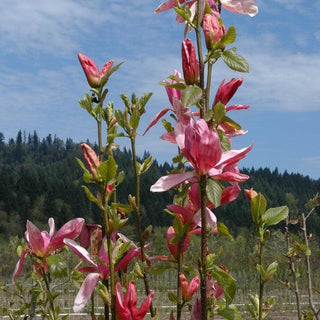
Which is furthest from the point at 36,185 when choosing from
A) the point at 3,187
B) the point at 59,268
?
the point at 59,268

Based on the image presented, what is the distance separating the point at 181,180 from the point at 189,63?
8.1 inches

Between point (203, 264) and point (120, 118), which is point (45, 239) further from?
point (203, 264)

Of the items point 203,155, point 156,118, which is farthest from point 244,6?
point 203,155

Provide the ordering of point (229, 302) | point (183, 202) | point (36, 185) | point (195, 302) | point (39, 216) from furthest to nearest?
point (36, 185) < point (39, 216) < point (183, 202) < point (195, 302) < point (229, 302)

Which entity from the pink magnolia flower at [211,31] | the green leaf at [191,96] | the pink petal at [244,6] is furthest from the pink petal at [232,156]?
the pink petal at [244,6]

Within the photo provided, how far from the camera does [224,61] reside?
0.93 metres

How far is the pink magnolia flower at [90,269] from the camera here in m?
0.88

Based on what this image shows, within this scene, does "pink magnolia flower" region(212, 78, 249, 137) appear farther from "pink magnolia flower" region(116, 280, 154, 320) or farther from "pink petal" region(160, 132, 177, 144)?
"pink magnolia flower" region(116, 280, 154, 320)

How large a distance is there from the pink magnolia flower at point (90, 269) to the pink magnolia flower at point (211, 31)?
0.40m

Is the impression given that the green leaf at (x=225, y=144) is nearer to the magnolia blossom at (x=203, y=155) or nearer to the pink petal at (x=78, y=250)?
the magnolia blossom at (x=203, y=155)

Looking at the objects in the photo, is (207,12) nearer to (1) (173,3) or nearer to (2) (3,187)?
(1) (173,3)

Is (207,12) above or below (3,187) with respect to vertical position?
below

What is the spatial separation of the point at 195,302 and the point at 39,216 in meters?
55.8

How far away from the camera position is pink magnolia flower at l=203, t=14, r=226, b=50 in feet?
3.08
